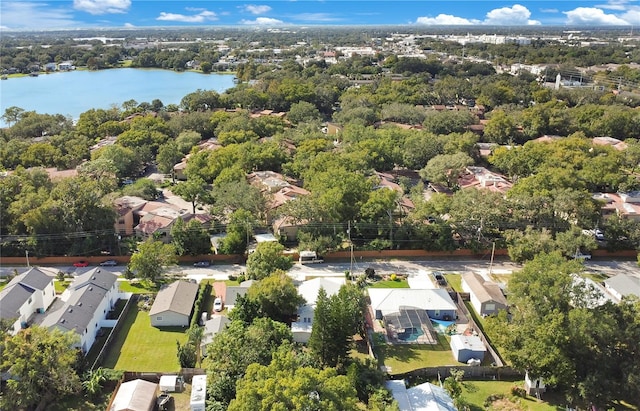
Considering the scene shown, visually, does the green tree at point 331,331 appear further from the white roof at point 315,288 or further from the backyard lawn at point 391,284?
the backyard lawn at point 391,284

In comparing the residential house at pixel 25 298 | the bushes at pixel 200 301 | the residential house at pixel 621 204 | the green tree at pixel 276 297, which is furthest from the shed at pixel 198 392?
the residential house at pixel 621 204

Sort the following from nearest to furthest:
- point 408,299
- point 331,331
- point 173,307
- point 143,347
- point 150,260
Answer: point 331,331
point 143,347
point 173,307
point 408,299
point 150,260

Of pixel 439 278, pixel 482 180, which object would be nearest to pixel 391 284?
pixel 439 278

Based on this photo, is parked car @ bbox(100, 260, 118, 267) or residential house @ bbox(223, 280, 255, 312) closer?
residential house @ bbox(223, 280, 255, 312)

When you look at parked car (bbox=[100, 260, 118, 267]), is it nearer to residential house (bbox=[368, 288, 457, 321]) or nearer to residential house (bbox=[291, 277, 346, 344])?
residential house (bbox=[291, 277, 346, 344])

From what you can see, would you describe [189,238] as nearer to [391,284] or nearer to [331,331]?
[391,284]

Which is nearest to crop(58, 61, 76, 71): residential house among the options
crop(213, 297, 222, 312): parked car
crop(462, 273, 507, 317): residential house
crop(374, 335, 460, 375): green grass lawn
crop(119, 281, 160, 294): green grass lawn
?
crop(119, 281, 160, 294): green grass lawn
